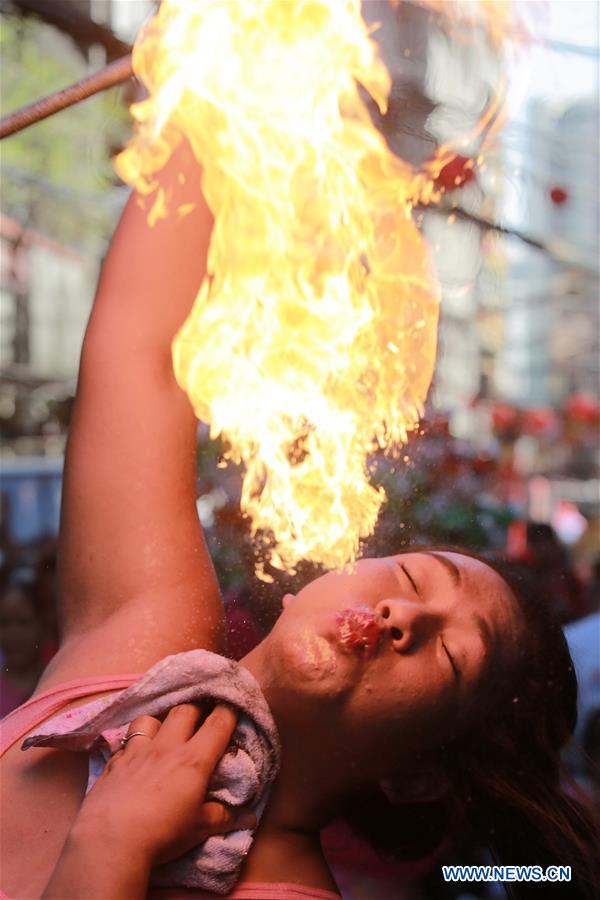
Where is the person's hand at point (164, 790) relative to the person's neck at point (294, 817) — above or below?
above

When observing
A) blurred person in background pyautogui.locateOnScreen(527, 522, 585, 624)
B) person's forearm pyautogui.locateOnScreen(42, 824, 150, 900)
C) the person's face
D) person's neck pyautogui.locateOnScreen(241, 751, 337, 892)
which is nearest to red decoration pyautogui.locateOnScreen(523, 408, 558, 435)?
blurred person in background pyautogui.locateOnScreen(527, 522, 585, 624)

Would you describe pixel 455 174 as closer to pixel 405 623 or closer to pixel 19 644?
pixel 405 623

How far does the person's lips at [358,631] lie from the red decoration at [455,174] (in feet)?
2.34

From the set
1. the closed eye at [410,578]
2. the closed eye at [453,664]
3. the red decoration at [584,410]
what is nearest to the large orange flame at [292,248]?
the closed eye at [410,578]

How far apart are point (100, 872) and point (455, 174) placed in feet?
3.73

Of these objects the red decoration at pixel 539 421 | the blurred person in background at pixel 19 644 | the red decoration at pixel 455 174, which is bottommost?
the blurred person in background at pixel 19 644

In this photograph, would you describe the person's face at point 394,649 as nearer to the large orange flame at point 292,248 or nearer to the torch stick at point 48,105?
the large orange flame at point 292,248

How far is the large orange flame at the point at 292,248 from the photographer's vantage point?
4.69ft

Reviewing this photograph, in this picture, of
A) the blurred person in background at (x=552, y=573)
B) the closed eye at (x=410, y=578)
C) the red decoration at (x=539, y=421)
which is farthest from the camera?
the red decoration at (x=539, y=421)

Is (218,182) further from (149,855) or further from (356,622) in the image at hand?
(149,855)

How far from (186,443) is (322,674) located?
42 cm

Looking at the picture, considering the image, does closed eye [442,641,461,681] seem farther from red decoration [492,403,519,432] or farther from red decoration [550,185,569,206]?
red decoration [550,185,569,206]

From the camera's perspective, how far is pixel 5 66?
191cm

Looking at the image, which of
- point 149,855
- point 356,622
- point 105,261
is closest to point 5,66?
point 105,261
